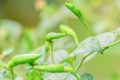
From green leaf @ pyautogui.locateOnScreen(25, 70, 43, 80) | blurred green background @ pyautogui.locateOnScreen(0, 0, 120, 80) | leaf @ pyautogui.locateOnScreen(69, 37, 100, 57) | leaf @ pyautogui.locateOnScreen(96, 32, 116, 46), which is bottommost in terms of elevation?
green leaf @ pyautogui.locateOnScreen(25, 70, 43, 80)

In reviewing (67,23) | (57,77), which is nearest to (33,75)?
(57,77)

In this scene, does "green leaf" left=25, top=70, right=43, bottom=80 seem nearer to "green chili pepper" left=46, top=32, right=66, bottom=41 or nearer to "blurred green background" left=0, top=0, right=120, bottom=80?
"green chili pepper" left=46, top=32, right=66, bottom=41

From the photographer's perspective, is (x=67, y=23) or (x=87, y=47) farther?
(x=67, y=23)

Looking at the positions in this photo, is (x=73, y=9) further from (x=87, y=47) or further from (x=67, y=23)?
(x=67, y=23)

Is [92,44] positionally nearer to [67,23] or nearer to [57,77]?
[57,77]

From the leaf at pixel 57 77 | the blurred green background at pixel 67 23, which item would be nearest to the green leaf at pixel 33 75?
the leaf at pixel 57 77

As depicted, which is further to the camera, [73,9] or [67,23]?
[67,23]

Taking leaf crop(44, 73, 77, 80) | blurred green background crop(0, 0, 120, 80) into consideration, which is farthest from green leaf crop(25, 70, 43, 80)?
blurred green background crop(0, 0, 120, 80)

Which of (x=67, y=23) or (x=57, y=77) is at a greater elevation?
(x=67, y=23)

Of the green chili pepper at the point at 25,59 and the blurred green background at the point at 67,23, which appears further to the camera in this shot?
the blurred green background at the point at 67,23

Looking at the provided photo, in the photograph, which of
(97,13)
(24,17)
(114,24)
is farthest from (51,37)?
(24,17)

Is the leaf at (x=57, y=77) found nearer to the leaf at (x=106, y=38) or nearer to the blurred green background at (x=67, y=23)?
the leaf at (x=106, y=38)

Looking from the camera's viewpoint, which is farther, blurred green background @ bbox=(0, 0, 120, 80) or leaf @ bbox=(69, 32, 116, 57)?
blurred green background @ bbox=(0, 0, 120, 80)
